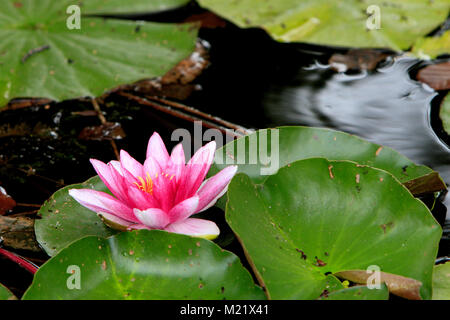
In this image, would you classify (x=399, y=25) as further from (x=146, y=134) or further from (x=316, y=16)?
(x=146, y=134)

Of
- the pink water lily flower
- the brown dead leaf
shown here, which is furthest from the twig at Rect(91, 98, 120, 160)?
the brown dead leaf

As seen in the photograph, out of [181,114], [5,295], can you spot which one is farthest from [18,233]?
[181,114]

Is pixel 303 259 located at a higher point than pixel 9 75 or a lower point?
lower

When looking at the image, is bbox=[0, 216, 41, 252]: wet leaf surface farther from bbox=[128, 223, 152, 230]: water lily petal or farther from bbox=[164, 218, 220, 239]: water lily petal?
bbox=[164, 218, 220, 239]: water lily petal

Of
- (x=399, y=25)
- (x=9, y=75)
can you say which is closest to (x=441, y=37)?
(x=399, y=25)

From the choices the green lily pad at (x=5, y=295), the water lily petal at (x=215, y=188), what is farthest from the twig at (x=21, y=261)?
the water lily petal at (x=215, y=188)

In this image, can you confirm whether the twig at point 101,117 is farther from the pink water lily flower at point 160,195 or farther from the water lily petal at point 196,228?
the water lily petal at point 196,228
